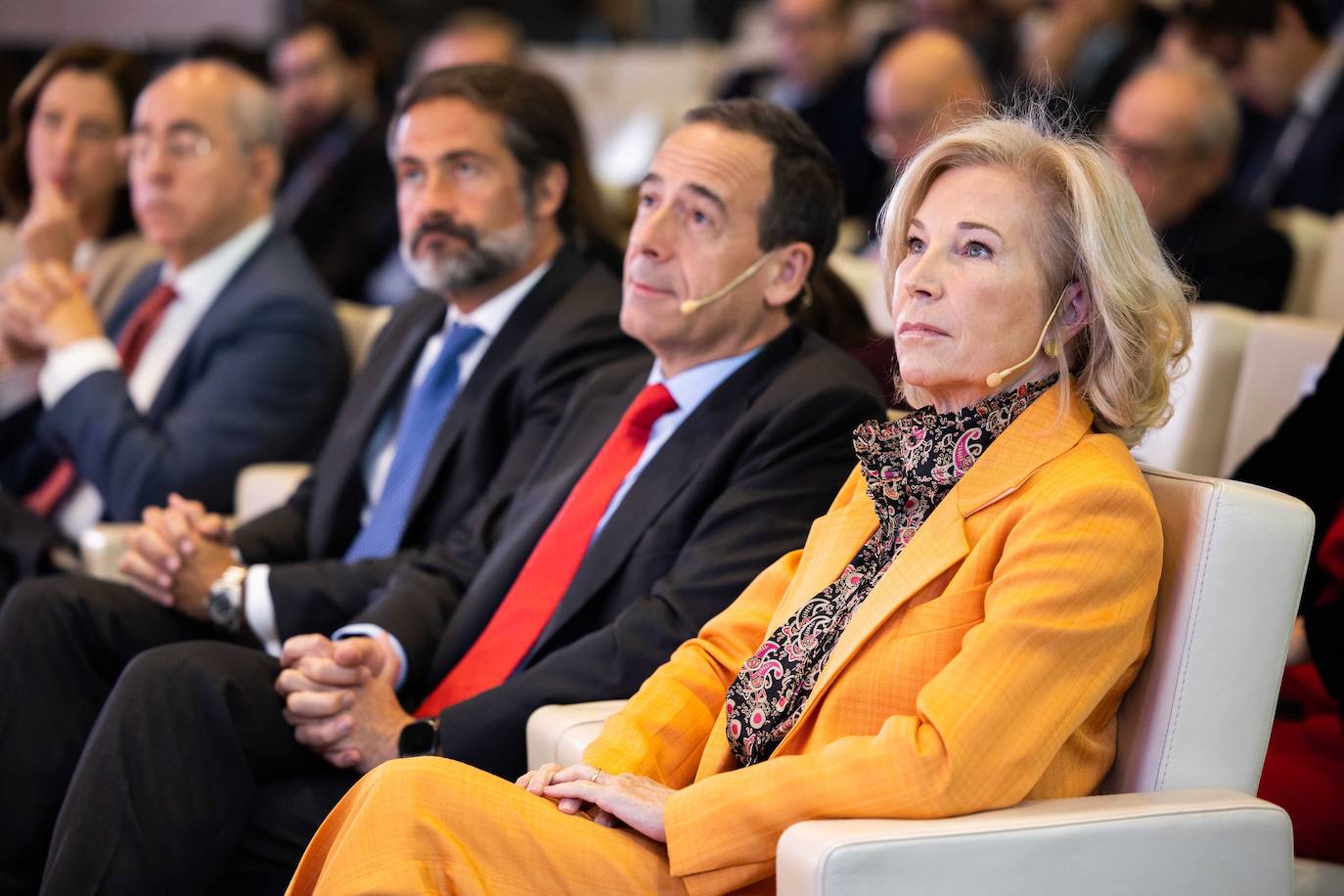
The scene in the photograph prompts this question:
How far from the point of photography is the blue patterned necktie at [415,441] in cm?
287

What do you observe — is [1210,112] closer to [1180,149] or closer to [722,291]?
[1180,149]

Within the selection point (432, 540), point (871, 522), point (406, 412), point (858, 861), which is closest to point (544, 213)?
point (406, 412)

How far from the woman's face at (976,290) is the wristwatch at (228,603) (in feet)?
4.46

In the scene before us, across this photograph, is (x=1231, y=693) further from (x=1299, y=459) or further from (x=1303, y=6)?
(x=1303, y=6)

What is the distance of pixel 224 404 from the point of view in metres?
3.38

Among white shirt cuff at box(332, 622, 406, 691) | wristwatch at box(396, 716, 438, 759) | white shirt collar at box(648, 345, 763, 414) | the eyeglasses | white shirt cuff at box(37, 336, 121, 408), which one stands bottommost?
wristwatch at box(396, 716, 438, 759)

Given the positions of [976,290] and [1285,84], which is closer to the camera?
[976,290]

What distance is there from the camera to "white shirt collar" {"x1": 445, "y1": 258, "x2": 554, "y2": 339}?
9.57 feet

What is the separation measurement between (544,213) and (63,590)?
3.60ft

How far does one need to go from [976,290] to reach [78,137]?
3.01 m

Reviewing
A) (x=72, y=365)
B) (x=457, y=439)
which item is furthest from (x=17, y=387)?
(x=457, y=439)

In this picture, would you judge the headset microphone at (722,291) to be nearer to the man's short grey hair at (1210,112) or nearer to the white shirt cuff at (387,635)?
the white shirt cuff at (387,635)

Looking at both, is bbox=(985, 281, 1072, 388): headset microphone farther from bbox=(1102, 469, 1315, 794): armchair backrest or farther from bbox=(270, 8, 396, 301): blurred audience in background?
bbox=(270, 8, 396, 301): blurred audience in background

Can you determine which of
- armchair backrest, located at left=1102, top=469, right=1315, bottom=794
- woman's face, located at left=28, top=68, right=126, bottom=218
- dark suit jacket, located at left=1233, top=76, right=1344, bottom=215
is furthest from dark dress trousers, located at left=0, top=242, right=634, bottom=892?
dark suit jacket, located at left=1233, top=76, right=1344, bottom=215
